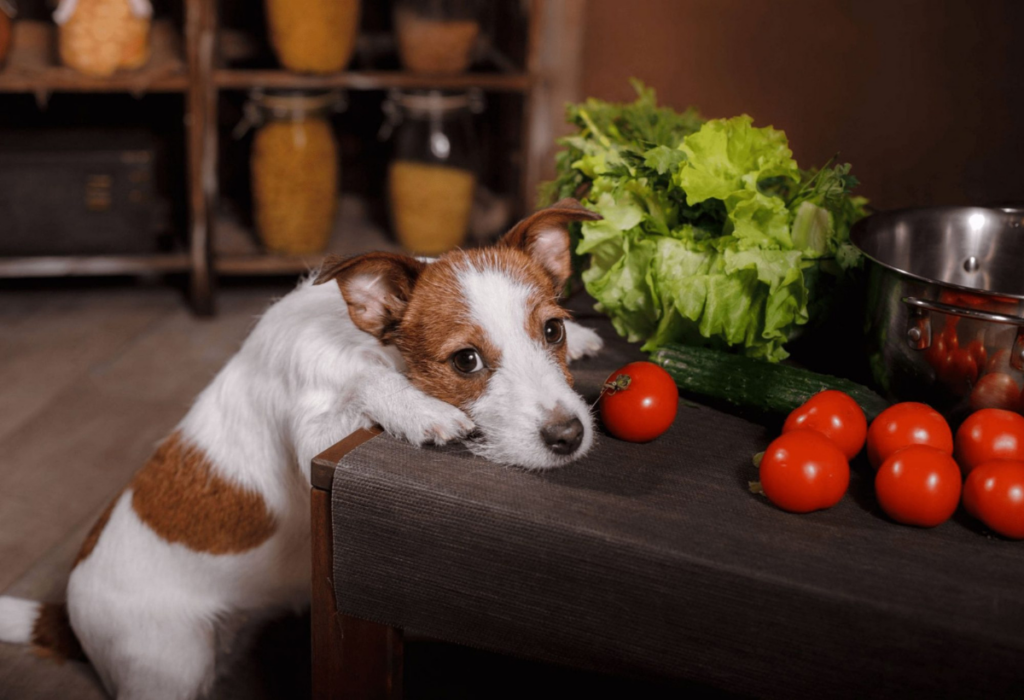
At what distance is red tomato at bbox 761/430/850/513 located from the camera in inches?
45.3

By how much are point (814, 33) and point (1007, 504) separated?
239 cm

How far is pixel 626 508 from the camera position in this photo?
117 cm

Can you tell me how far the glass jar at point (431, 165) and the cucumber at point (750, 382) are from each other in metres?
1.94

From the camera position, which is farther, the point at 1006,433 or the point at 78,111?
the point at 78,111

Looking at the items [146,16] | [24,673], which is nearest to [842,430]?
[24,673]

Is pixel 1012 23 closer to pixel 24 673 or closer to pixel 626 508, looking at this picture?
pixel 626 508

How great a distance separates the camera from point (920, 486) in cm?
112

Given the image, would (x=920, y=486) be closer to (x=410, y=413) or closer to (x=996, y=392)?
(x=996, y=392)

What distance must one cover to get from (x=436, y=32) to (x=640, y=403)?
2310mm

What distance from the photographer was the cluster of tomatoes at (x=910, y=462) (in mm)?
1126

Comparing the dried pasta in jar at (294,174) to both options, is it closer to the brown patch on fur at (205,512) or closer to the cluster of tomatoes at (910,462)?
the brown patch on fur at (205,512)

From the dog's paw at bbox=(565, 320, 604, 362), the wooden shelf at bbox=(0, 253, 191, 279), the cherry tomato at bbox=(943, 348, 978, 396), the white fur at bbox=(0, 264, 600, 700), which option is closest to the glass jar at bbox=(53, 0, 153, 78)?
the wooden shelf at bbox=(0, 253, 191, 279)

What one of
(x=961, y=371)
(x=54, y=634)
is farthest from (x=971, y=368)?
(x=54, y=634)

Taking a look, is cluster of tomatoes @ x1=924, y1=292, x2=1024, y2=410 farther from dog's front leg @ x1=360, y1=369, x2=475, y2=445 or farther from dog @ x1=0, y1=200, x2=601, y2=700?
dog's front leg @ x1=360, y1=369, x2=475, y2=445
